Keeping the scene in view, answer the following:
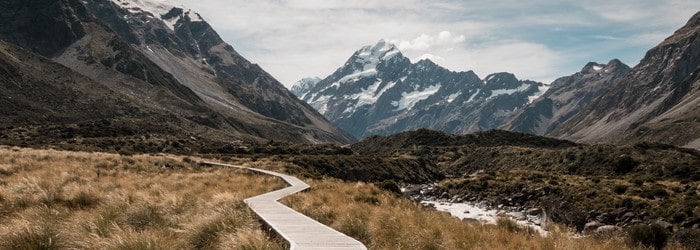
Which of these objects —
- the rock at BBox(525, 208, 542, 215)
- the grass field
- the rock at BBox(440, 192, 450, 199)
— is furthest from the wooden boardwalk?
the rock at BBox(440, 192, 450, 199)

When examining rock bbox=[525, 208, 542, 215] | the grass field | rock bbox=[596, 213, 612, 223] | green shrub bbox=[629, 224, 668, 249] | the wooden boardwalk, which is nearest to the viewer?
the wooden boardwalk

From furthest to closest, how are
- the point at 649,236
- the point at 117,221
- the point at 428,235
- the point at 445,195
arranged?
the point at 445,195, the point at 649,236, the point at 117,221, the point at 428,235

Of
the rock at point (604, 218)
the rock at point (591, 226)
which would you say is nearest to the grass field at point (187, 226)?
the rock at point (591, 226)

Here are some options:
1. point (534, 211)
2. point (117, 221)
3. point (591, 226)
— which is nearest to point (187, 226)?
point (117, 221)

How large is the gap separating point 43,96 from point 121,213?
160288 millimetres

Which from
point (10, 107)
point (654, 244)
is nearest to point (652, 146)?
point (654, 244)

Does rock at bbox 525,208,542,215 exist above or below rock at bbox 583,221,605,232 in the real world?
below

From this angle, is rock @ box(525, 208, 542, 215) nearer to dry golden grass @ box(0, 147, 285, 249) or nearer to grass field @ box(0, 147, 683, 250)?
grass field @ box(0, 147, 683, 250)

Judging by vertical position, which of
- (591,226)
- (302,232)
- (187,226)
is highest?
(302,232)

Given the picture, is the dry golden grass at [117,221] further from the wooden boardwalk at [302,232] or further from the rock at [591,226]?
the rock at [591,226]

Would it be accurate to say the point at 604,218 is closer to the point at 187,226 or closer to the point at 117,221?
the point at 187,226

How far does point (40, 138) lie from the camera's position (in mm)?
86688

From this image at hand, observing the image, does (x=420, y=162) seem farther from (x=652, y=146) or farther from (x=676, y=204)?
(x=676, y=204)

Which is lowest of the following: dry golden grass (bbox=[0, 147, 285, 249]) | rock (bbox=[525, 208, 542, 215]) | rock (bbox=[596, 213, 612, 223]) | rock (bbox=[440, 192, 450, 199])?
rock (bbox=[440, 192, 450, 199])
